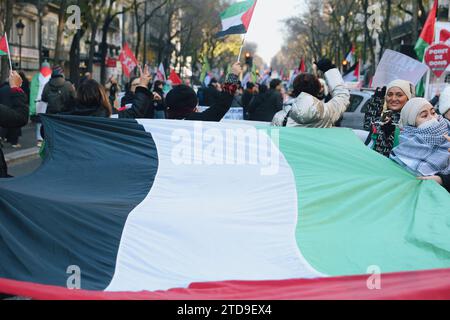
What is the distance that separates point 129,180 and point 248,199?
0.84 metres

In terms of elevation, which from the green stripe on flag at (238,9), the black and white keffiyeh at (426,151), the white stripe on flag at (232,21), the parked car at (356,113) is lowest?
the parked car at (356,113)

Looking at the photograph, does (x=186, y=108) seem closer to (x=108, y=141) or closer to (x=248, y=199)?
(x=108, y=141)

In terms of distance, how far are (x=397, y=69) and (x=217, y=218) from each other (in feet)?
16.3

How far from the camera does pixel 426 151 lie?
204 inches

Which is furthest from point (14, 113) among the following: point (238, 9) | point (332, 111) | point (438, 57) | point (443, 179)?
point (438, 57)

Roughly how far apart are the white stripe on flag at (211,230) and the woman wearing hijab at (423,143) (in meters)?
0.93

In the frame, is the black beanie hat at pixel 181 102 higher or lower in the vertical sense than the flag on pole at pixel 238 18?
lower

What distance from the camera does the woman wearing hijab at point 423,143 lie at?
5062 millimetres

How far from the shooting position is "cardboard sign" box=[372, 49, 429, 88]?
829 centimetres

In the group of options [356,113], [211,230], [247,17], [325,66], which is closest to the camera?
[211,230]

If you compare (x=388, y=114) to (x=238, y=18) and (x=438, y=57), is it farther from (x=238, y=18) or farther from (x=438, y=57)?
(x=438, y=57)

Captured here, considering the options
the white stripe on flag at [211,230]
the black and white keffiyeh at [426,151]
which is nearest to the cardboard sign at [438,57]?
the black and white keffiyeh at [426,151]

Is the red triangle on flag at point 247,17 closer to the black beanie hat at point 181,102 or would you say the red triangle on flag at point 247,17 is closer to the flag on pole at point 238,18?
the flag on pole at point 238,18

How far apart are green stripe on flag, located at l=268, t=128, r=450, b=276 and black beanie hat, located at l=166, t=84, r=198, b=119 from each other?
162 cm
